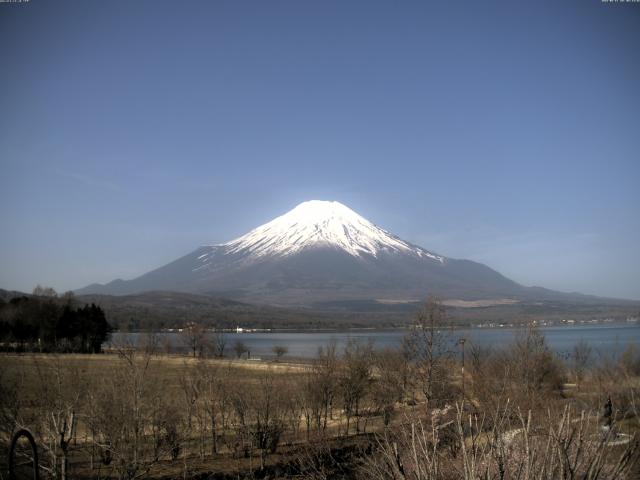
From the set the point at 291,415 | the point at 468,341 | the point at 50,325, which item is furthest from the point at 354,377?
the point at 50,325

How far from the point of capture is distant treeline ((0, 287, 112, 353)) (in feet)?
200

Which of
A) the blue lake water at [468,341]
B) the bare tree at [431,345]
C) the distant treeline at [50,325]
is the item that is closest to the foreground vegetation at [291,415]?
the bare tree at [431,345]

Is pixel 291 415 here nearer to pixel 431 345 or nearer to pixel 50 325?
pixel 431 345

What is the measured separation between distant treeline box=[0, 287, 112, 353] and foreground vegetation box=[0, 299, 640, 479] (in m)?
40.6

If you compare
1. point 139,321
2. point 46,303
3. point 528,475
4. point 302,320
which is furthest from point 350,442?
point 302,320

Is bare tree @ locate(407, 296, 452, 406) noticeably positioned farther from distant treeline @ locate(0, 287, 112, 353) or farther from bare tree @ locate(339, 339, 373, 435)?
distant treeline @ locate(0, 287, 112, 353)

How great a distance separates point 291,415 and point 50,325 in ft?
158

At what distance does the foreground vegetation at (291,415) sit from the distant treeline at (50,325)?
40.6 metres

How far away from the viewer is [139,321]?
135 m

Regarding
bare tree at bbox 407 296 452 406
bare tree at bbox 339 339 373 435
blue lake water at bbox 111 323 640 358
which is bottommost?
blue lake water at bbox 111 323 640 358

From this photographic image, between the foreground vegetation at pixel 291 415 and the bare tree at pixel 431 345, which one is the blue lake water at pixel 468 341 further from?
the bare tree at pixel 431 345

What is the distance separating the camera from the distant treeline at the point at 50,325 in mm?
→ 60812

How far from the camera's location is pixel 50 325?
6297 cm

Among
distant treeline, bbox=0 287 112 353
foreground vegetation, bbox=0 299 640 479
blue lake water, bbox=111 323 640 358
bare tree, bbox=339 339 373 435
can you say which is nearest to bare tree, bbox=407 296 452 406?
foreground vegetation, bbox=0 299 640 479
